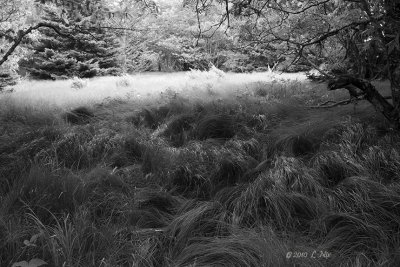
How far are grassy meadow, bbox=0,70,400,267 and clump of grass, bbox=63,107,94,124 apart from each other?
35 centimetres

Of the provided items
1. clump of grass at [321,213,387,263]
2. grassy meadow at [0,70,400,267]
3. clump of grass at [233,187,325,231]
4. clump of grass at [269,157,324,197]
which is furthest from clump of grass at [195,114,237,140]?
clump of grass at [321,213,387,263]

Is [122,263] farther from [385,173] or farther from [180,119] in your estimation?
[180,119]

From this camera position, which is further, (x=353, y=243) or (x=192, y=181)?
(x=192, y=181)

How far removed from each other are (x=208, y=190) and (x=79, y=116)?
132 inches

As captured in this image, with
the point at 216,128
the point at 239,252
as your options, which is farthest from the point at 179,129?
the point at 239,252

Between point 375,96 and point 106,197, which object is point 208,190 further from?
point 375,96

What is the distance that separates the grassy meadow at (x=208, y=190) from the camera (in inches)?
71.6

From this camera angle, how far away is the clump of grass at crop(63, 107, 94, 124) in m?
5.12

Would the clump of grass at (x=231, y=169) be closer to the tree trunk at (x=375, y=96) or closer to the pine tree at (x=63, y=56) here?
the tree trunk at (x=375, y=96)

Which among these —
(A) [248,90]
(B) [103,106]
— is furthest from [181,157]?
(A) [248,90]

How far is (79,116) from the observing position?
5289 millimetres

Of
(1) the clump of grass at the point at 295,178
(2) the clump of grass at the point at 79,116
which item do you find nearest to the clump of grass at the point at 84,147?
(2) the clump of grass at the point at 79,116

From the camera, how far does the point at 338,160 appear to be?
9.27 ft

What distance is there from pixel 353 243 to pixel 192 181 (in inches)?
65.4
